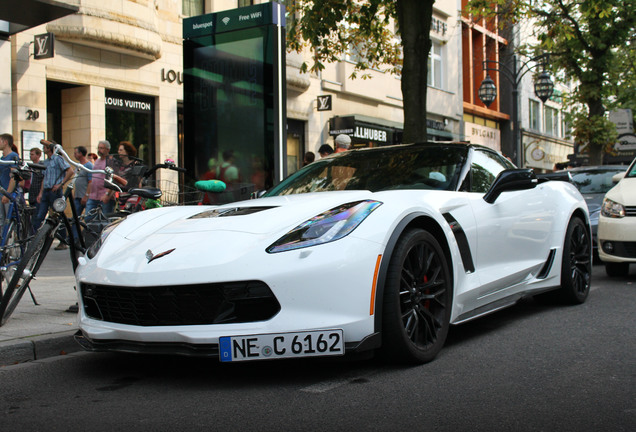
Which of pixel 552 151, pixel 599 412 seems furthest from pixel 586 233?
pixel 552 151

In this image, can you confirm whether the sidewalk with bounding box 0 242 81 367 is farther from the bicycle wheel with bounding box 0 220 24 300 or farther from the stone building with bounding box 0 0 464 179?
the stone building with bounding box 0 0 464 179

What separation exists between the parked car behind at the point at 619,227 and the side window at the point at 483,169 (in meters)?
2.82

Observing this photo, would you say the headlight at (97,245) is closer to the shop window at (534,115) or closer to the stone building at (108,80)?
the stone building at (108,80)

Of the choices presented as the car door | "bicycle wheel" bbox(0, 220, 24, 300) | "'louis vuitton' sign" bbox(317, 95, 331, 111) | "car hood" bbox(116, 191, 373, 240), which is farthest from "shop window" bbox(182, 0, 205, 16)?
"car hood" bbox(116, 191, 373, 240)

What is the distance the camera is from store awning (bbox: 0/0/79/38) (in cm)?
1138

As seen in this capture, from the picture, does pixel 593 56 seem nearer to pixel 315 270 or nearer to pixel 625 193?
pixel 625 193

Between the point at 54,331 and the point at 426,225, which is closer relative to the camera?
the point at 426,225

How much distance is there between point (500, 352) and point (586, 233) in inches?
107

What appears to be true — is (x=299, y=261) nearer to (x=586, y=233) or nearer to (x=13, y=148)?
(x=586, y=233)

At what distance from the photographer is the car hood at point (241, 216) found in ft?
13.3

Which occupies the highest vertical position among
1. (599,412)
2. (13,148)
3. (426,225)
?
(13,148)

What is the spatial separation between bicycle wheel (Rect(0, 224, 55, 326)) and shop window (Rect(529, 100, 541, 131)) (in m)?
42.4

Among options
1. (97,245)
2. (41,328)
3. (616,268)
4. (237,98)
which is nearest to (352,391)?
(97,245)

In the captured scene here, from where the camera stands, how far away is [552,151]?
4891 cm
